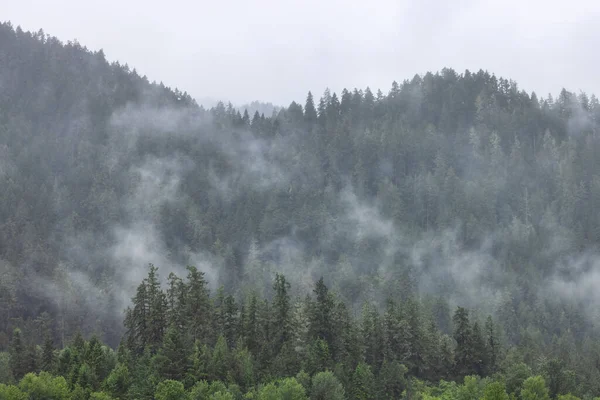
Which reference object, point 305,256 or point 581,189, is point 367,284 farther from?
point 581,189

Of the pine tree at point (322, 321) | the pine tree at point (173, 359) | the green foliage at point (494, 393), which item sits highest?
the pine tree at point (322, 321)

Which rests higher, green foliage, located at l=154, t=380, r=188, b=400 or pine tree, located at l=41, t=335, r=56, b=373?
pine tree, located at l=41, t=335, r=56, b=373

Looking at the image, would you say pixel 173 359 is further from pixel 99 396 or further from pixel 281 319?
pixel 281 319

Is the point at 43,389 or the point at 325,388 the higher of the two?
the point at 43,389

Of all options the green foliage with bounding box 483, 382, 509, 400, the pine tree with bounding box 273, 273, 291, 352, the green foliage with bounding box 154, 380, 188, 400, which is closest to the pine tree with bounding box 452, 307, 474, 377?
the green foliage with bounding box 483, 382, 509, 400

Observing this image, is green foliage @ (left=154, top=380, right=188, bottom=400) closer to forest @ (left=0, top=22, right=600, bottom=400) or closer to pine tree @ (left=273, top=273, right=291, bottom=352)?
forest @ (left=0, top=22, right=600, bottom=400)

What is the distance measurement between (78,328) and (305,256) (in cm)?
6578

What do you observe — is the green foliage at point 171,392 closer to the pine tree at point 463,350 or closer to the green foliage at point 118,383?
the green foliage at point 118,383

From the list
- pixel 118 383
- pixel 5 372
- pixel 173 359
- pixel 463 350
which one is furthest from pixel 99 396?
pixel 463 350

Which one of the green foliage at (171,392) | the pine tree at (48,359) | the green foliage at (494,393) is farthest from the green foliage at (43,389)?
the green foliage at (494,393)

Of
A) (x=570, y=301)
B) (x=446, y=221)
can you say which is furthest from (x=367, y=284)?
(x=570, y=301)

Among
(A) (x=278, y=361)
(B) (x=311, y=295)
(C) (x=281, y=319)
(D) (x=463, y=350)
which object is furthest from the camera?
(B) (x=311, y=295)

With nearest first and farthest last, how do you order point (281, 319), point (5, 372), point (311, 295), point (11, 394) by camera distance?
point (11, 394), point (5, 372), point (281, 319), point (311, 295)

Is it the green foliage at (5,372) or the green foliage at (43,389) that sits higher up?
the green foliage at (5,372)
